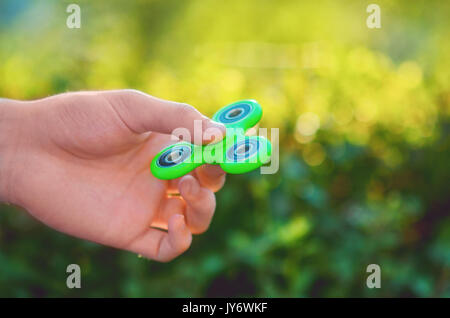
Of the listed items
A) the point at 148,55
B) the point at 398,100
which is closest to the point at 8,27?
the point at 148,55

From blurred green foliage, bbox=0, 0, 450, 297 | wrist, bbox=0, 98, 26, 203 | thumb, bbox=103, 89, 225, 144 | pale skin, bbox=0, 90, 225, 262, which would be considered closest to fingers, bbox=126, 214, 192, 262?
pale skin, bbox=0, 90, 225, 262

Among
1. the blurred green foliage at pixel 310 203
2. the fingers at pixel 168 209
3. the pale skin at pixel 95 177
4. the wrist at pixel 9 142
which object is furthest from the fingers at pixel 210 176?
the wrist at pixel 9 142

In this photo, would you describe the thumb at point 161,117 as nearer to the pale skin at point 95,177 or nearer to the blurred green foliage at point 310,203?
the pale skin at point 95,177

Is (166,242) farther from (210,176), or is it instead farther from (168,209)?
(210,176)

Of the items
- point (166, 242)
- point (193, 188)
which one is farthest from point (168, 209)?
point (193, 188)

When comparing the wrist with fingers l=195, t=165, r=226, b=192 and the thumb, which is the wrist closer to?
the thumb
